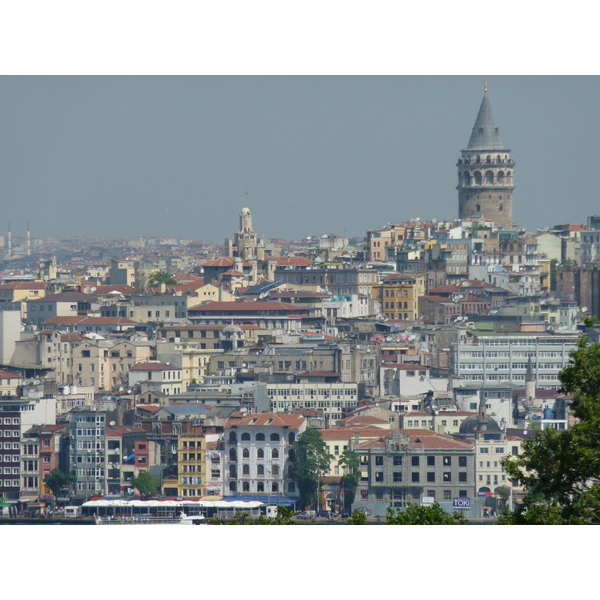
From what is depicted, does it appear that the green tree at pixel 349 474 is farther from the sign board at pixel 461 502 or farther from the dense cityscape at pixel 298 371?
the sign board at pixel 461 502

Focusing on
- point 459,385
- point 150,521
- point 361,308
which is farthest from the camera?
point 361,308

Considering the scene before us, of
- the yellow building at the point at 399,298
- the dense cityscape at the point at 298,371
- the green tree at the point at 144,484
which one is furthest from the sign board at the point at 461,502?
the yellow building at the point at 399,298

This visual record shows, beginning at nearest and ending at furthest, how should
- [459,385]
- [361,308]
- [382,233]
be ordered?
[459,385] → [361,308] → [382,233]

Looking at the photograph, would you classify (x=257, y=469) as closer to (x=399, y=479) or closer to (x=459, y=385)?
(x=399, y=479)

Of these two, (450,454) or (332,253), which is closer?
(450,454)

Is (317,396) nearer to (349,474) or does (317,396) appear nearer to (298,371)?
(298,371)

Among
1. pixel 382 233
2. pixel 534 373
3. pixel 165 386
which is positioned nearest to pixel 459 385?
pixel 534 373

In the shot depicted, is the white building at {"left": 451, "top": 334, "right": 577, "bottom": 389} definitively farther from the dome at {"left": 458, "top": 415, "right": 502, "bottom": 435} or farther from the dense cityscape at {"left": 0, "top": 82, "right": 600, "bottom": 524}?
the dome at {"left": 458, "top": 415, "right": 502, "bottom": 435}

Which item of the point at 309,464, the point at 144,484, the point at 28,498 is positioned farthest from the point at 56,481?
the point at 309,464
